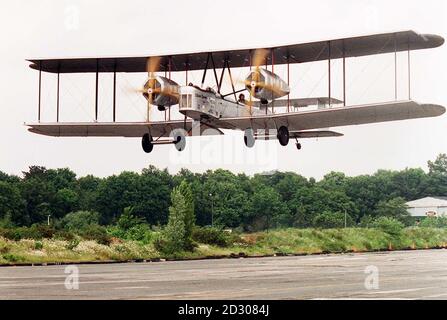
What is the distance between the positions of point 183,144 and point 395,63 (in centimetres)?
973

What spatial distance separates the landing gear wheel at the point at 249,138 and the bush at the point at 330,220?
69.5m

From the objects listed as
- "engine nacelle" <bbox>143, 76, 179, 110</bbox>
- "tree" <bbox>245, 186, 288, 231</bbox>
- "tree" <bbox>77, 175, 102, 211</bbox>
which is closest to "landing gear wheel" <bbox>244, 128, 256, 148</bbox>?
"engine nacelle" <bbox>143, 76, 179, 110</bbox>

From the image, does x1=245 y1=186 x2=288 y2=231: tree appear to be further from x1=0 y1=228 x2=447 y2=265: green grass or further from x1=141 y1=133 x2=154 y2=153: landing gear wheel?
x1=141 y1=133 x2=154 y2=153: landing gear wheel

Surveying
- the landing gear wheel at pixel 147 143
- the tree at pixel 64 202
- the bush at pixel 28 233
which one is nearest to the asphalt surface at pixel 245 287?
the landing gear wheel at pixel 147 143

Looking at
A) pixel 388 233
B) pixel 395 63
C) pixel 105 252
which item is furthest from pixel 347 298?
pixel 388 233

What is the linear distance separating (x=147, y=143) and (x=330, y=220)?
235ft

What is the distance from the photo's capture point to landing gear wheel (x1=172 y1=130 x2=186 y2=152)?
35625 mm

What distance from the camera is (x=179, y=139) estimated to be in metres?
35.8

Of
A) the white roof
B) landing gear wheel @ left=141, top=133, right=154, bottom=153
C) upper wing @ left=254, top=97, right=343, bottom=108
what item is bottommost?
the white roof

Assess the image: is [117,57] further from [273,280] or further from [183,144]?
[273,280]

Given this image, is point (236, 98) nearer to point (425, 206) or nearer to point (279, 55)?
point (279, 55)

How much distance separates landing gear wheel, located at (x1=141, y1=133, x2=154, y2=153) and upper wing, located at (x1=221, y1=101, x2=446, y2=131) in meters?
3.47

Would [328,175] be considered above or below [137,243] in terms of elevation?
above

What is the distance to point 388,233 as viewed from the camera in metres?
82.9
